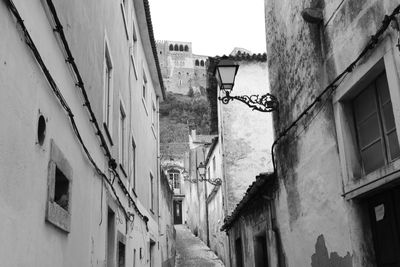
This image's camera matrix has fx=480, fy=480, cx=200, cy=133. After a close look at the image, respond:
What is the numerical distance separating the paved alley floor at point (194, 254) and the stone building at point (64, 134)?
11.8 m

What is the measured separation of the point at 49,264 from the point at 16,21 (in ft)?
7.08

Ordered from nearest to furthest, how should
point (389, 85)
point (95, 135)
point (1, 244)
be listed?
point (1, 244) → point (389, 85) → point (95, 135)

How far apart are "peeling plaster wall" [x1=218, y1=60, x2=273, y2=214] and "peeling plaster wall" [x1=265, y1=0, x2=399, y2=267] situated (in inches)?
431

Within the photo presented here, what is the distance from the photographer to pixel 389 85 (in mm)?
4586

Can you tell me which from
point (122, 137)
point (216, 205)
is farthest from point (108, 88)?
point (216, 205)

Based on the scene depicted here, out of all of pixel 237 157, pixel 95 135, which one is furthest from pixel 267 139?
pixel 95 135

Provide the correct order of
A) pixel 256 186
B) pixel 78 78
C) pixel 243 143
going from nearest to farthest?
pixel 78 78
pixel 256 186
pixel 243 143

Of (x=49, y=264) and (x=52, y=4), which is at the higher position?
(x=52, y=4)

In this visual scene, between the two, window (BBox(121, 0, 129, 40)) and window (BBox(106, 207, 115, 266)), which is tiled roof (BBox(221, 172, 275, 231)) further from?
window (BBox(121, 0, 129, 40))

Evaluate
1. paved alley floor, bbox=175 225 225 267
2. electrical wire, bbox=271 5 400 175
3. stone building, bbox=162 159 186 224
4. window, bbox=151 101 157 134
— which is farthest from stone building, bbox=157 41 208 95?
electrical wire, bbox=271 5 400 175

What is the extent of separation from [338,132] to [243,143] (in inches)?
562

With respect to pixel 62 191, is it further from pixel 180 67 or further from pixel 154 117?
pixel 180 67

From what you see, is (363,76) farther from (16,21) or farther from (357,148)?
(16,21)

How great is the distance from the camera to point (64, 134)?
16.3 feet
